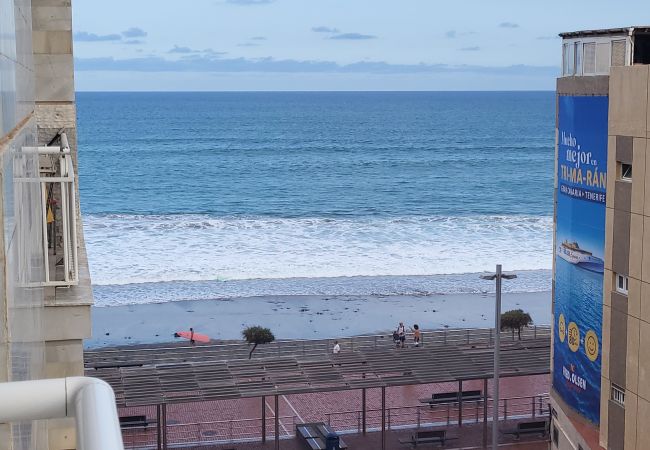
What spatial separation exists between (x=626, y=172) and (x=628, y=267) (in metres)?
1.64

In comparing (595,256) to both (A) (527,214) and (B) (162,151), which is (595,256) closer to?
(A) (527,214)

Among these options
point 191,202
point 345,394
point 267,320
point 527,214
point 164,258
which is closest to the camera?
point 345,394

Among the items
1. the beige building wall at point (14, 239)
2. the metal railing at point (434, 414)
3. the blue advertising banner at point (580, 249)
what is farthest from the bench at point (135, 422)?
the beige building wall at point (14, 239)

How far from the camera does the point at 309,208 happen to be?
80.0 metres

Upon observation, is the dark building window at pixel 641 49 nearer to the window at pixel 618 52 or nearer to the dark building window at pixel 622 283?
the window at pixel 618 52

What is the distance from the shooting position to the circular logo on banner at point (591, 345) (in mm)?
18406

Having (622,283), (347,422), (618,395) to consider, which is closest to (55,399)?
(622,283)

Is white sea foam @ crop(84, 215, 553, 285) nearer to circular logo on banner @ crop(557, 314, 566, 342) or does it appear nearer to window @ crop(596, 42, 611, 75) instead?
circular logo on banner @ crop(557, 314, 566, 342)

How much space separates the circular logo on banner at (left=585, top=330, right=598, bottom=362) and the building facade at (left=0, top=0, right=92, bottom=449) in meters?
10.7

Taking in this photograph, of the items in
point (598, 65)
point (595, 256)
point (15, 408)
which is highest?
point (598, 65)

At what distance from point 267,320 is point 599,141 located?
23402mm

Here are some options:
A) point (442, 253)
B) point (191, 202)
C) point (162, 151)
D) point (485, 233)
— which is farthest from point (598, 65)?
point (162, 151)

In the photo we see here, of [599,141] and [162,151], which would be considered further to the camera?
[162,151]

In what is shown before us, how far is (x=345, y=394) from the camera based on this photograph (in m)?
29.9
